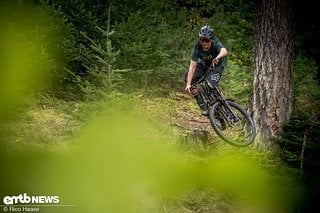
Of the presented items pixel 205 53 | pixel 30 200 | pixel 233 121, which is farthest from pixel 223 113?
pixel 30 200

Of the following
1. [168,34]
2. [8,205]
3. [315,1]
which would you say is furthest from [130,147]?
[168,34]

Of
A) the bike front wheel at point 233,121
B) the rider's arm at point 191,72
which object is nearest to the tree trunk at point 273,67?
the bike front wheel at point 233,121

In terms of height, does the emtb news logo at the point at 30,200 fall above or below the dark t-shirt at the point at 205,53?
below

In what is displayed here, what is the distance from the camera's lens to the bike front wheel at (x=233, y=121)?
21.5 ft

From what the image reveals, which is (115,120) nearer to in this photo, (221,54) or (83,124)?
(83,124)

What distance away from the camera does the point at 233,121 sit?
6664 mm

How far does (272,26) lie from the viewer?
6.57 meters

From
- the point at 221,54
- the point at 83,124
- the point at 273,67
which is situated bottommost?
the point at 83,124

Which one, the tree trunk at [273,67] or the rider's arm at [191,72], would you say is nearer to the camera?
the rider's arm at [191,72]

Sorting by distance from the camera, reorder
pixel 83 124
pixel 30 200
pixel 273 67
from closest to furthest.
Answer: pixel 30 200, pixel 83 124, pixel 273 67

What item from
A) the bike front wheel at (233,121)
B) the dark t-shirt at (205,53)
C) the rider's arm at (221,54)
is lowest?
the bike front wheel at (233,121)

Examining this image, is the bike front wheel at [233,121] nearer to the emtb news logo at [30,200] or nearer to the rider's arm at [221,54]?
the rider's arm at [221,54]

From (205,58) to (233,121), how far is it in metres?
1.02

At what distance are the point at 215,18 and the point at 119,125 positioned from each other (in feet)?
19.8
